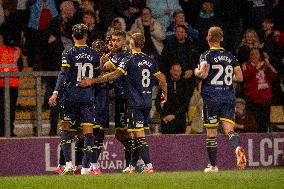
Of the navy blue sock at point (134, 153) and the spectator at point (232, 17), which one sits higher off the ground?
the spectator at point (232, 17)

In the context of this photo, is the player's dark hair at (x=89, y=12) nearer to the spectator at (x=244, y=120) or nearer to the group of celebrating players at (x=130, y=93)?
the spectator at (x=244, y=120)

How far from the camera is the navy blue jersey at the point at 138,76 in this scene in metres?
16.6

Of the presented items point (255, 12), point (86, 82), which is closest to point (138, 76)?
point (86, 82)

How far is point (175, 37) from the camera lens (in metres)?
20.3

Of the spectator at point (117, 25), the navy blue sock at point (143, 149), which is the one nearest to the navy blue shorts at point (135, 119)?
the navy blue sock at point (143, 149)

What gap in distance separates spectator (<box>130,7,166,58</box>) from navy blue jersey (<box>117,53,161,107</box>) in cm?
408

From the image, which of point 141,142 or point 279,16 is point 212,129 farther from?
point 279,16

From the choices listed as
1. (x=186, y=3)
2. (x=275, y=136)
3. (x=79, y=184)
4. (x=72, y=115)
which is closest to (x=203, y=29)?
(x=186, y=3)

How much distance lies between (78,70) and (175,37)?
4.32m

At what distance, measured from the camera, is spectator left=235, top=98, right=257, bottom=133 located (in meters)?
20.3

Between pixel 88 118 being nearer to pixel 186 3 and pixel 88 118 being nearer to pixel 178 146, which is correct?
pixel 178 146

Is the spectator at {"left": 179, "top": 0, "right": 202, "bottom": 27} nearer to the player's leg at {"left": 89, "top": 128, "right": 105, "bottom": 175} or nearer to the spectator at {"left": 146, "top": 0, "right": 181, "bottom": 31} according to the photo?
the spectator at {"left": 146, "top": 0, "right": 181, "bottom": 31}

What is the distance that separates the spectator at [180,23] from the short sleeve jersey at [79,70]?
4.73m

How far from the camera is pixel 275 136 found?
1992cm
